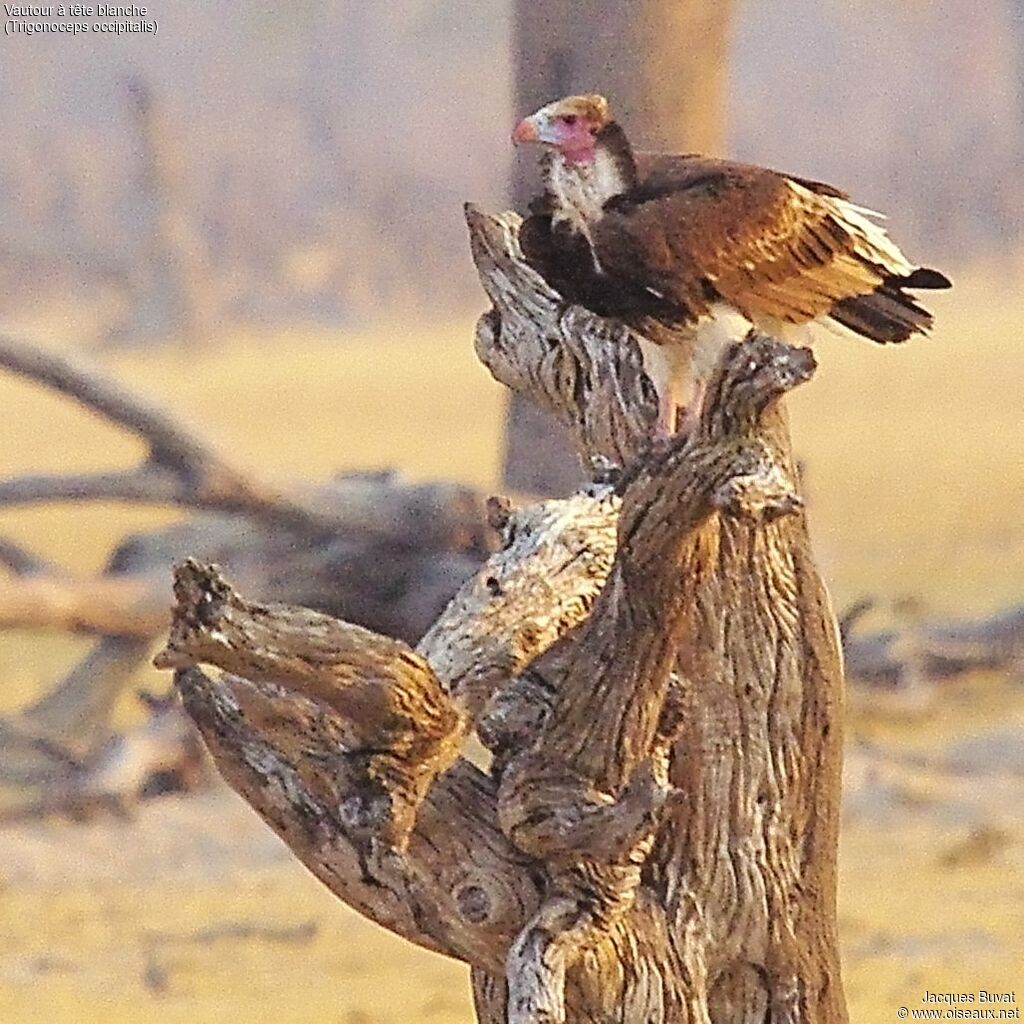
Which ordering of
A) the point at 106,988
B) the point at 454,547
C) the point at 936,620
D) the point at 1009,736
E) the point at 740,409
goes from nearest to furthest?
1. the point at 740,409
2. the point at 106,988
3. the point at 454,547
4. the point at 1009,736
5. the point at 936,620

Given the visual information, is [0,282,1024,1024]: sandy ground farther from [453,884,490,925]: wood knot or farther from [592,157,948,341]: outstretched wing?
[453,884,490,925]: wood knot

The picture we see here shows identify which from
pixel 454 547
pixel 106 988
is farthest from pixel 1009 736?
pixel 106 988

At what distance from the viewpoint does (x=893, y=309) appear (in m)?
1.37

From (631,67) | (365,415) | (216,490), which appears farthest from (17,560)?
Answer: (631,67)

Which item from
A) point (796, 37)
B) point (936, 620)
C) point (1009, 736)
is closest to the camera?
point (1009, 736)

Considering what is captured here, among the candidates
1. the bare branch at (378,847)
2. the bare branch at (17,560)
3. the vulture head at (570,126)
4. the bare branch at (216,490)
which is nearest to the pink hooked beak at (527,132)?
the vulture head at (570,126)

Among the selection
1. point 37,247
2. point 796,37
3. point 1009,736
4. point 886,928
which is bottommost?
point 886,928

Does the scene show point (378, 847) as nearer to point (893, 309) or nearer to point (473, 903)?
point (473, 903)

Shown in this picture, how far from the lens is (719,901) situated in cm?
120

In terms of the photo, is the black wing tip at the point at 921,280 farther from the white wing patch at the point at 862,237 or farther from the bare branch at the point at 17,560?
the bare branch at the point at 17,560

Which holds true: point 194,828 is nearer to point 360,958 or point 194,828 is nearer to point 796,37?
point 360,958

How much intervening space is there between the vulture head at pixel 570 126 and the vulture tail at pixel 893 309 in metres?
0.23

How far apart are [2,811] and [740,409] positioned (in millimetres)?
2190

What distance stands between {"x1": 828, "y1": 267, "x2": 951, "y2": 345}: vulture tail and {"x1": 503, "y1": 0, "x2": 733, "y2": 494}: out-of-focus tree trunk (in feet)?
3.38
